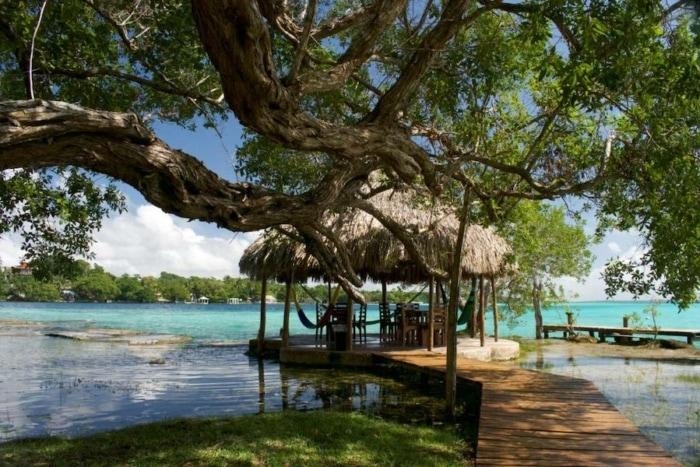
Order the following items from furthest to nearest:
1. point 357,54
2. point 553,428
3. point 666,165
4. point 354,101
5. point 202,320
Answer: point 202,320, point 354,101, point 553,428, point 666,165, point 357,54

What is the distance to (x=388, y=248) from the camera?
9938mm

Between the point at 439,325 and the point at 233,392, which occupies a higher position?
the point at 439,325

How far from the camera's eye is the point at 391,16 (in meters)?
3.31

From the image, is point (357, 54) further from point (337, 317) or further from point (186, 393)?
point (337, 317)

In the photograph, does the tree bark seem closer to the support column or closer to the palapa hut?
the palapa hut

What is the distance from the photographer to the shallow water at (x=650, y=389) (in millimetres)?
5656

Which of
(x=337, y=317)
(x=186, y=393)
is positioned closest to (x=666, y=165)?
(x=186, y=393)

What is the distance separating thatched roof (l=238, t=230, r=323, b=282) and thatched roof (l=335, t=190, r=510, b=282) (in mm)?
913

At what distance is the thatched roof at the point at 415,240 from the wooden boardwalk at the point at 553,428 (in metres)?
3.48

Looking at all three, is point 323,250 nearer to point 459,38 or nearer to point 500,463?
point 500,463

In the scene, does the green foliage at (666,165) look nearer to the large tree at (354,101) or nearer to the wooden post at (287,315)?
the large tree at (354,101)

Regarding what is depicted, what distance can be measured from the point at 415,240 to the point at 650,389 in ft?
13.4

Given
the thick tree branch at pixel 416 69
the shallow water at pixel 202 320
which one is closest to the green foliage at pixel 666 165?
the thick tree branch at pixel 416 69

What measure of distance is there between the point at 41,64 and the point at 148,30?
3.32ft
